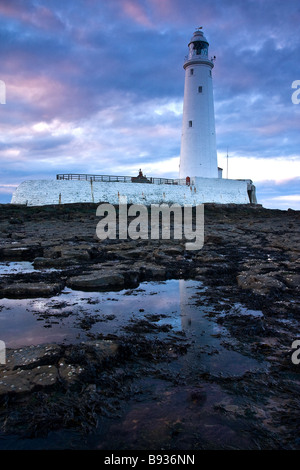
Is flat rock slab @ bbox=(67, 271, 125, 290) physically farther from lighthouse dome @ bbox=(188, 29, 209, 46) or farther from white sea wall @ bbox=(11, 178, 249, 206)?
lighthouse dome @ bbox=(188, 29, 209, 46)

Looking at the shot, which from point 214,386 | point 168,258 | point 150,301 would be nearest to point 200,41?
point 168,258

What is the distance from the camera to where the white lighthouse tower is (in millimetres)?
31906

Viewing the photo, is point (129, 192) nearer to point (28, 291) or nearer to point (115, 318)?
point (28, 291)

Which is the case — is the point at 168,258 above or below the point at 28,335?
above

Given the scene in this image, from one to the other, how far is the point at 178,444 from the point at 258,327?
88.5 inches

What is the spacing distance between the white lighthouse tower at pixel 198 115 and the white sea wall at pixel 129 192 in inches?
71.0

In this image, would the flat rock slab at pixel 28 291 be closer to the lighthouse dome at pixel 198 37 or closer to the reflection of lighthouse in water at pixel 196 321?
the reflection of lighthouse in water at pixel 196 321

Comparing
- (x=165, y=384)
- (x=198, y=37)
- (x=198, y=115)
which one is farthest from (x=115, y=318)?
(x=198, y=37)

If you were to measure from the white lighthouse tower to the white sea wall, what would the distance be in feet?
5.92

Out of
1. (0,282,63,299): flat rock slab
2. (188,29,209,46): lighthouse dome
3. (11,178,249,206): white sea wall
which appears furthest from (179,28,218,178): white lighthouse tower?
(0,282,63,299): flat rock slab

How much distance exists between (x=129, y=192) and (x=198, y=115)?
10404 mm

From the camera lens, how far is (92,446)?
2135 millimetres

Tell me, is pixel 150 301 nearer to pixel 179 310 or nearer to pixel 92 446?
pixel 179 310
